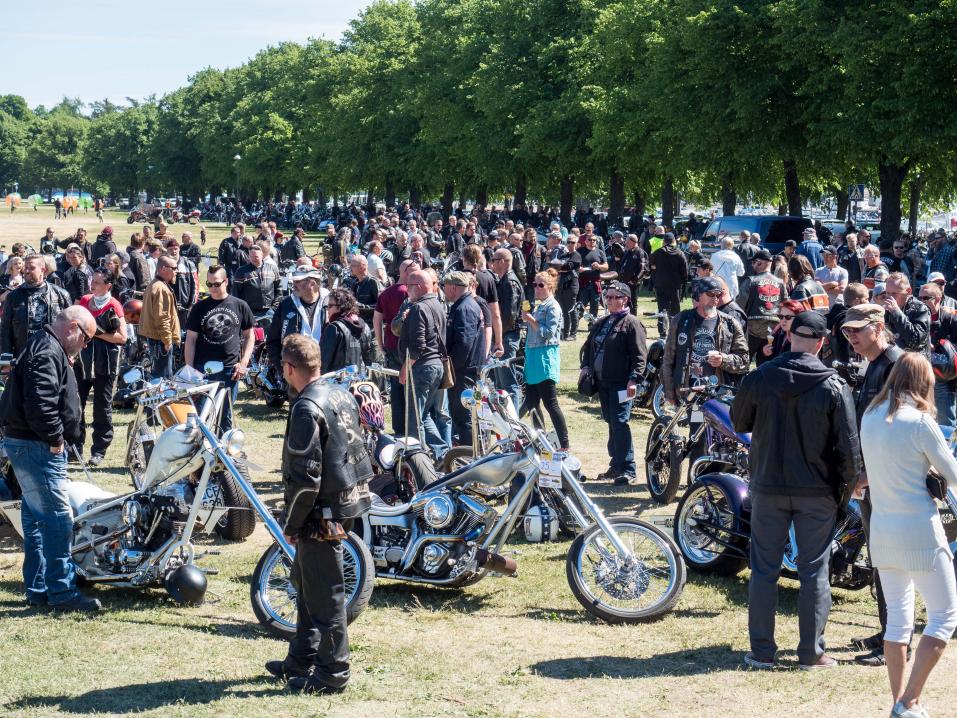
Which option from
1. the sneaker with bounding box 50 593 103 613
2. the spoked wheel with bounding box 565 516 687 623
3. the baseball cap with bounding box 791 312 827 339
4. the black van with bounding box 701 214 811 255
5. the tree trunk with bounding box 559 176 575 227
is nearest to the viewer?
the baseball cap with bounding box 791 312 827 339

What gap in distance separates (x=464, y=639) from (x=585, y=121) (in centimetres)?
3810

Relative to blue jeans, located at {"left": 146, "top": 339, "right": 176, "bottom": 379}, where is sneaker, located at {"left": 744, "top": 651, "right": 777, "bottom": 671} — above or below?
below

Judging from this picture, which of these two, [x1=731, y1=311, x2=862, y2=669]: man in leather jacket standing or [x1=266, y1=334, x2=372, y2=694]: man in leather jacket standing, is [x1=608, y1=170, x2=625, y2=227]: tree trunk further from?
[x1=266, y1=334, x2=372, y2=694]: man in leather jacket standing

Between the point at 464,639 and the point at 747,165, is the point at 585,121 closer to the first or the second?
the point at 747,165

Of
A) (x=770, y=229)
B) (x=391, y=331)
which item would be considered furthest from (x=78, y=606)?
(x=770, y=229)

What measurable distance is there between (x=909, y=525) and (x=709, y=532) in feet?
8.41

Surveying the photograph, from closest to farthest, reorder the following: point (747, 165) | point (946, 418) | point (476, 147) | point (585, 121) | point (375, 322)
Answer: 1. point (946, 418)
2. point (375, 322)
3. point (747, 165)
4. point (585, 121)
5. point (476, 147)

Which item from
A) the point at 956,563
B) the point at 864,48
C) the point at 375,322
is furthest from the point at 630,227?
the point at 956,563

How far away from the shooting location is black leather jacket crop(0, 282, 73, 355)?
11852mm

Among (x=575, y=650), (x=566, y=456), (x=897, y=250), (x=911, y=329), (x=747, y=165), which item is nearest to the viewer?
(x=575, y=650)

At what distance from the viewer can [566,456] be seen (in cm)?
721

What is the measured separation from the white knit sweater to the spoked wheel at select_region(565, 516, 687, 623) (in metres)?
1.62

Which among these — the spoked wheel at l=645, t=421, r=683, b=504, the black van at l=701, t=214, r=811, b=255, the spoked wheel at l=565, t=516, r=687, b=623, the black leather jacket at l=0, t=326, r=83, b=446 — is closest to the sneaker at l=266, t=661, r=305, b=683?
the spoked wheel at l=565, t=516, r=687, b=623

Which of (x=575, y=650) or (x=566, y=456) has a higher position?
(x=566, y=456)
